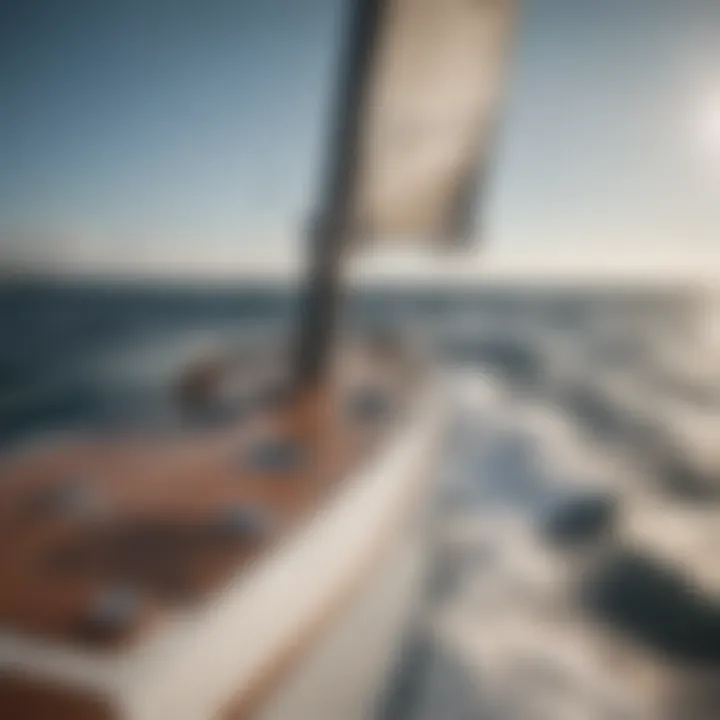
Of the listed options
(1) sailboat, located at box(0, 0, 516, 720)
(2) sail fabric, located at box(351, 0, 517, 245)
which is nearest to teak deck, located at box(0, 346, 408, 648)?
(1) sailboat, located at box(0, 0, 516, 720)

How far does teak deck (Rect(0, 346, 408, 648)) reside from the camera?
82cm

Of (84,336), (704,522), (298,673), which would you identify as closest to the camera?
(298,673)

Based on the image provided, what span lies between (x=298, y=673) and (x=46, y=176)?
739 mm

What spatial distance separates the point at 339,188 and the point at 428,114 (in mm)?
185

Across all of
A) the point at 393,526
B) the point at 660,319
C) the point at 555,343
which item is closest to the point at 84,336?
the point at 393,526

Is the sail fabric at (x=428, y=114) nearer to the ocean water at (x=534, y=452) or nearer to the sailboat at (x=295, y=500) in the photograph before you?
the sailboat at (x=295, y=500)

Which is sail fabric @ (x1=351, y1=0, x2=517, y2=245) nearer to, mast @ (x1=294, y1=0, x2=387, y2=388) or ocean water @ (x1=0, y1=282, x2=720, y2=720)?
mast @ (x1=294, y1=0, x2=387, y2=388)

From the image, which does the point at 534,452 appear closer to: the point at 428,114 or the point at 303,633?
the point at 303,633

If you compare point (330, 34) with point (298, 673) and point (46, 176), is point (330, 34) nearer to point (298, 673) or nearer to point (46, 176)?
point (46, 176)

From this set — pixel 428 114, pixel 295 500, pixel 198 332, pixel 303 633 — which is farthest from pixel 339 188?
pixel 303 633

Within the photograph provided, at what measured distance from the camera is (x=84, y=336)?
A: 1250mm

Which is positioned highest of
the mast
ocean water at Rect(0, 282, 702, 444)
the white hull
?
the mast

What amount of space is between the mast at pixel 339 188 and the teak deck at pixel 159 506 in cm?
13

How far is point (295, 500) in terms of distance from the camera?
1.03 metres
